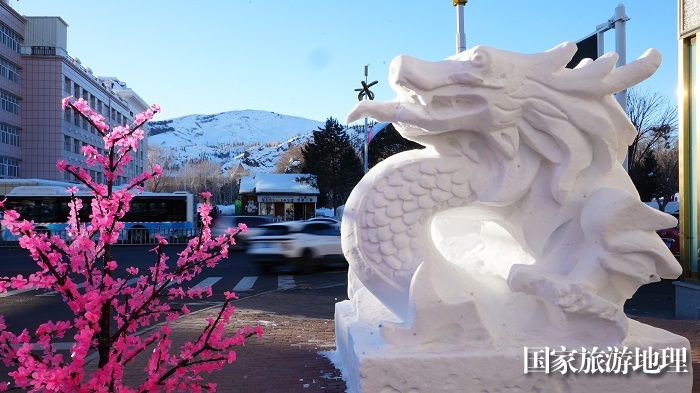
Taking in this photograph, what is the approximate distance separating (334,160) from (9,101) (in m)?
20.9

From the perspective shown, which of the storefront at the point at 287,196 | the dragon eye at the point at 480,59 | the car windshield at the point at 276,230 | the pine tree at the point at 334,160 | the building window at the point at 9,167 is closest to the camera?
the dragon eye at the point at 480,59

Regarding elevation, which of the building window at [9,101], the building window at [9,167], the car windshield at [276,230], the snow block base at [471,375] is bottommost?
the snow block base at [471,375]

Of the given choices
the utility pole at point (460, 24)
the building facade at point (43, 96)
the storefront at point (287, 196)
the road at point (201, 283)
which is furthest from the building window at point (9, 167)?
the utility pole at point (460, 24)

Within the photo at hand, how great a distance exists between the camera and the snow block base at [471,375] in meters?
3.07

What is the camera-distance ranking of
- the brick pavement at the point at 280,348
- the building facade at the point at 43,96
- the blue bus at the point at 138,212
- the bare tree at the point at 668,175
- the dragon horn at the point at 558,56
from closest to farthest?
1. the dragon horn at the point at 558,56
2. the brick pavement at the point at 280,348
3. the blue bus at the point at 138,212
4. the bare tree at the point at 668,175
5. the building facade at the point at 43,96

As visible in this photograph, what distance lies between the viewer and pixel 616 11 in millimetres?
7625

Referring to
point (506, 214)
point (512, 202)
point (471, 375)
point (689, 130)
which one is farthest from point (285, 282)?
point (471, 375)

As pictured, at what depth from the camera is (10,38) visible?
3569 cm

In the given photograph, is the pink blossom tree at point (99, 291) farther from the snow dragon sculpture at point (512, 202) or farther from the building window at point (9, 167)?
the building window at point (9, 167)

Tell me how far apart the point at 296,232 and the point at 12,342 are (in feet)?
38.9

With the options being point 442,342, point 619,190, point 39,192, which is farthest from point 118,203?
point 39,192

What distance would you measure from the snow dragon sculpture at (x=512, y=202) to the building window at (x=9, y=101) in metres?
38.4

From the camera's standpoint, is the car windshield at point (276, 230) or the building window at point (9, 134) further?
the building window at point (9, 134)

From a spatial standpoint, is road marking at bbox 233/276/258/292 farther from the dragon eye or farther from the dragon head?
the dragon eye
